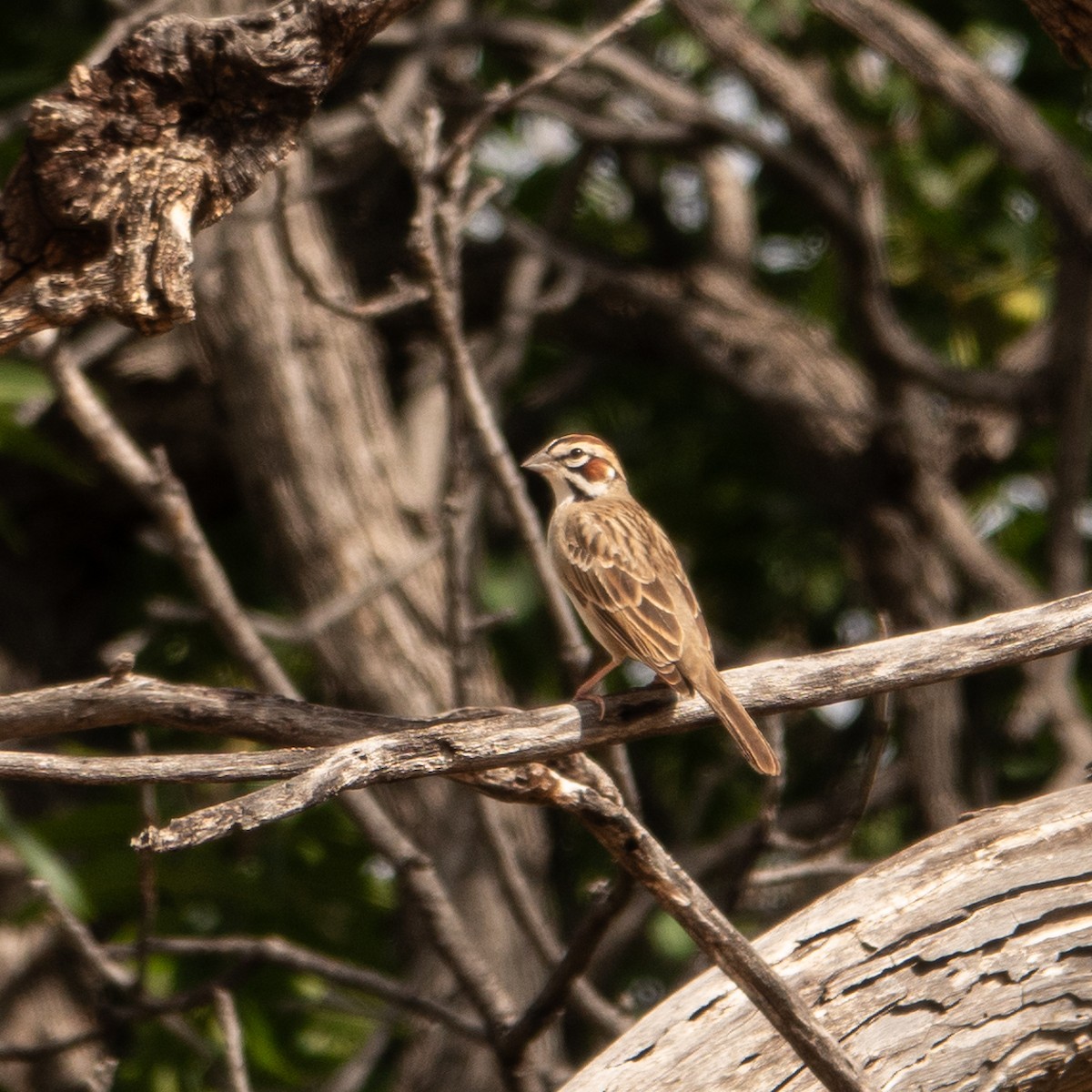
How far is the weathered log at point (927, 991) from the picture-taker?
344cm

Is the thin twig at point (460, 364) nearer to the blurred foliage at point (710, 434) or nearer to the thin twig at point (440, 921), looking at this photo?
the thin twig at point (440, 921)

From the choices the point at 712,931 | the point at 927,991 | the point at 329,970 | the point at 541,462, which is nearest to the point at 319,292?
the point at 541,462

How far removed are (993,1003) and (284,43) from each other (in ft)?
8.59

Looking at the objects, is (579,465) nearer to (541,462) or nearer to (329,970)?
(541,462)

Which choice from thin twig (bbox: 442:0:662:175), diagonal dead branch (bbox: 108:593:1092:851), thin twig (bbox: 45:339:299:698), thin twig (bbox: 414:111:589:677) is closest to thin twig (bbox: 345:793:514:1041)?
thin twig (bbox: 45:339:299:698)

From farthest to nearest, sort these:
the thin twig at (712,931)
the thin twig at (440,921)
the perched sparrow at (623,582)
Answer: the thin twig at (440,921), the perched sparrow at (623,582), the thin twig at (712,931)

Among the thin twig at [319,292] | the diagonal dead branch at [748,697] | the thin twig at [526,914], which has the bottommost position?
the thin twig at [526,914]

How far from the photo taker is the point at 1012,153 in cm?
664

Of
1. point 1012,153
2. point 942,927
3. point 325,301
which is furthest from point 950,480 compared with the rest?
point 942,927

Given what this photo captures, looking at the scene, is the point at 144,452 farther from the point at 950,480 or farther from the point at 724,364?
the point at 950,480

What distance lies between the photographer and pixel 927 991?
3461 mm

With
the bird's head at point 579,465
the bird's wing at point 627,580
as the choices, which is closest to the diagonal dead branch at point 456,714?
the bird's wing at point 627,580

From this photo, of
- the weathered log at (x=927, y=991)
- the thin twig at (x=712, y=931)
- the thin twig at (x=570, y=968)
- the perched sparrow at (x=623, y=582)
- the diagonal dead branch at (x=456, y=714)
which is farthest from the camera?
the perched sparrow at (x=623, y=582)

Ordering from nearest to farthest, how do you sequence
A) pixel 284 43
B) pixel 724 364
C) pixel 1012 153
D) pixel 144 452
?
pixel 284 43, pixel 1012 153, pixel 724 364, pixel 144 452
